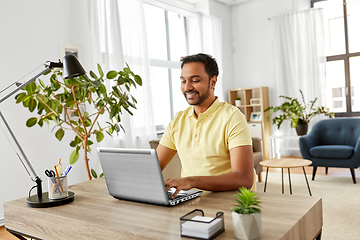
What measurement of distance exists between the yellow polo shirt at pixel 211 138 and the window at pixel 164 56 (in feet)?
12.9

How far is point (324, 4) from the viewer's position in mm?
6289

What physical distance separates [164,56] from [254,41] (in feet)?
7.25

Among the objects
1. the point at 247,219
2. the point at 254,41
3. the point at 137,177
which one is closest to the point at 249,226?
the point at 247,219

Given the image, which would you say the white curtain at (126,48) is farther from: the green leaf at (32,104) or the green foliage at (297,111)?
the green foliage at (297,111)

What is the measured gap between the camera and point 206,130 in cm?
171

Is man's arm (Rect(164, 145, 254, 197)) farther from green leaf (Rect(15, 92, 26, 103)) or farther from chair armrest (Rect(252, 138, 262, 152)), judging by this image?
chair armrest (Rect(252, 138, 262, 152))

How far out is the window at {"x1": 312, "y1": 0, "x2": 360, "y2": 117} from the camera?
6.32m

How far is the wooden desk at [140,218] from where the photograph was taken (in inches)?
39.9

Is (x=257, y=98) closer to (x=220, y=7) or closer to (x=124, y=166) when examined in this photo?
(x=220, y=7)

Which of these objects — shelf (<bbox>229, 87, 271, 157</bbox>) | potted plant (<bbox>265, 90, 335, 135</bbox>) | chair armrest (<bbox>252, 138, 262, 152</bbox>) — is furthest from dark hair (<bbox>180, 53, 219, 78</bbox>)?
shelf (<bbox>229, 87, 271, 157</bbox>)

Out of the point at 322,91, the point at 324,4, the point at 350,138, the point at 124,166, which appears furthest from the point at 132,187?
the point at 324,4

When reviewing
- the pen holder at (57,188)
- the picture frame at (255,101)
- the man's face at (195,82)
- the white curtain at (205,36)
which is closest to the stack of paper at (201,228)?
the pen holder at (57,188)

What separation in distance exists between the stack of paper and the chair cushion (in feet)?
12.7

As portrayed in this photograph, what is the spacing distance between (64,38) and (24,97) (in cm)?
137
